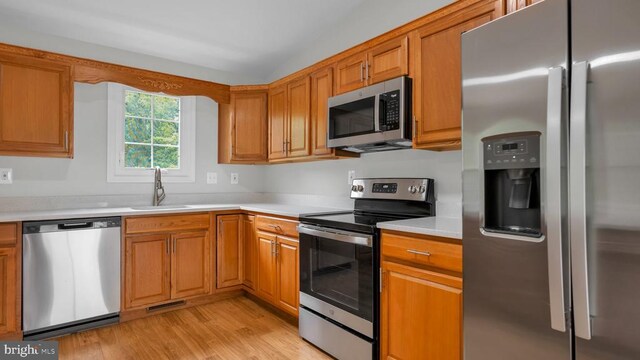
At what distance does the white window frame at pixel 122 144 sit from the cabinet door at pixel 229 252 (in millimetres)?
761

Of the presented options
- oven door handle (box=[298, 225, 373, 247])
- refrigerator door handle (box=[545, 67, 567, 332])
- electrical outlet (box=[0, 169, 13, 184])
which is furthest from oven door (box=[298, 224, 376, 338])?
electrical outlet (box=[0, 169, 13, 184])

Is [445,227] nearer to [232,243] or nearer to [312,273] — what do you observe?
[312,273]

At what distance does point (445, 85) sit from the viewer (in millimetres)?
1976

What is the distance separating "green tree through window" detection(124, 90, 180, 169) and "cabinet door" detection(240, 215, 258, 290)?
1052 mm

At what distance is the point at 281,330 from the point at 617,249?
225 centimetres

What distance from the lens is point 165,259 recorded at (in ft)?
9.78

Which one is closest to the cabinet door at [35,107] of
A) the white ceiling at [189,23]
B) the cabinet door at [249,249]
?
the white ceiling at [189,23]

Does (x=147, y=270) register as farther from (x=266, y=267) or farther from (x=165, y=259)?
(x=266, y=267)

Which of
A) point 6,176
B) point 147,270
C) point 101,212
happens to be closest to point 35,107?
point 6,176

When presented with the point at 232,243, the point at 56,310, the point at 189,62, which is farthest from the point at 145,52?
the point at 56,310

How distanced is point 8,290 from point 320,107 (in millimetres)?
2539

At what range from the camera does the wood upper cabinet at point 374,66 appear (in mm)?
2234

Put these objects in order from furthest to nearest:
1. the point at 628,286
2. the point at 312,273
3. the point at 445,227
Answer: the point at 312,273, the point at 445,227, the point at 628,286

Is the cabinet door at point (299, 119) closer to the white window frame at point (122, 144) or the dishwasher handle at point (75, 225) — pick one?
the white window frame at point (122, 144)
